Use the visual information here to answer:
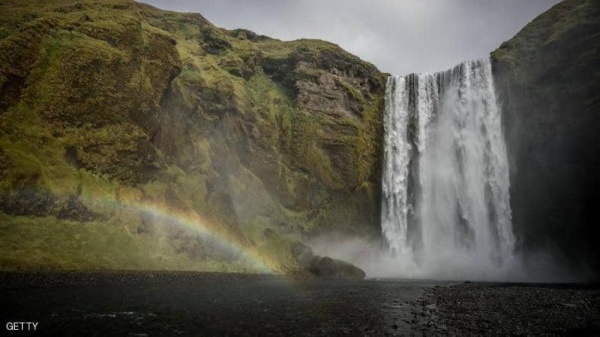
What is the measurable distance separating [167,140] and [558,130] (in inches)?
2047

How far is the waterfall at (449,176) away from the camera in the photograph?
5331cm

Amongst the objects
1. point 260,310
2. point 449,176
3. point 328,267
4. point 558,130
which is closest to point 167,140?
point 328,267

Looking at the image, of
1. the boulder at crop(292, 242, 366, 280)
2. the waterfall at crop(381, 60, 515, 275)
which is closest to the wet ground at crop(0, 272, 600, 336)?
the boulder at crop(292, 242, 366, 280)

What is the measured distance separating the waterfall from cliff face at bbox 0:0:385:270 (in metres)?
4.65

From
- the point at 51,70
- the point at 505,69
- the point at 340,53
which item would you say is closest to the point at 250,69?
the point at 340,53

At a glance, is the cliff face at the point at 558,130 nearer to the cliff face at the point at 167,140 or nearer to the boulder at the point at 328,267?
the cliff face at the point at 167,140

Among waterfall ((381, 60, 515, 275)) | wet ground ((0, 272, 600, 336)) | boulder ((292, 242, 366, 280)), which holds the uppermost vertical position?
waterfall ((381, 60, 515, 275))

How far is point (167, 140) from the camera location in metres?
48.8

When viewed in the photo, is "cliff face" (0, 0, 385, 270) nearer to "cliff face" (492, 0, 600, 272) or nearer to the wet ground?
the wet ground

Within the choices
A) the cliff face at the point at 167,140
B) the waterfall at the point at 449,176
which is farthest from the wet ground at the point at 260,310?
the waterfall at the point at 449,176

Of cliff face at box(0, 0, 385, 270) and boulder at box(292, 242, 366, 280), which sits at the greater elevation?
cliff face at box(0, 0, 385, 270)

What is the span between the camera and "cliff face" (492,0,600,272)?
1836 inches

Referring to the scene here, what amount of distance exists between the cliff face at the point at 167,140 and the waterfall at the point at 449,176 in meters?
4.65

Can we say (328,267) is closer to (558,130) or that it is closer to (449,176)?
(449,176)
